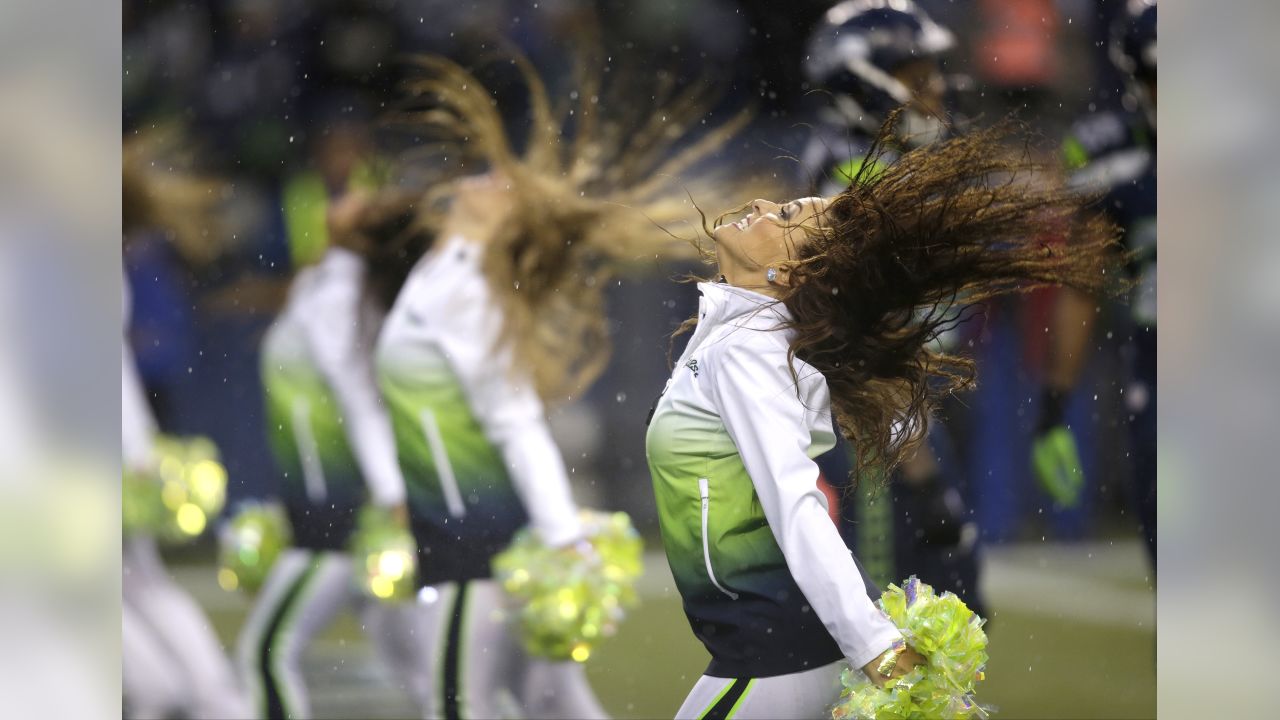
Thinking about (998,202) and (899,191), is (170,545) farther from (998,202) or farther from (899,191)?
(998,202)

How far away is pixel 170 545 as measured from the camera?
292cm

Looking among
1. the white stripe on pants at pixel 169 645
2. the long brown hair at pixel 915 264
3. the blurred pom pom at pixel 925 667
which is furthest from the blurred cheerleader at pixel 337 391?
the blurred pom pom at pixel 925 667

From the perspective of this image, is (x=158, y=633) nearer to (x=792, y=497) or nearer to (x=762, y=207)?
(x=792, y=497)

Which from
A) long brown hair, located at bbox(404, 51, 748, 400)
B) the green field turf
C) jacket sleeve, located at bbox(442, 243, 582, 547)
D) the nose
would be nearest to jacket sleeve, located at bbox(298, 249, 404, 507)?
jacket sleeve, located at bbox(442, 243, 582, 547)

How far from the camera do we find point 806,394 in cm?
276

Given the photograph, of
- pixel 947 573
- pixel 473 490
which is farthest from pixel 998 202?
pixel 473 490

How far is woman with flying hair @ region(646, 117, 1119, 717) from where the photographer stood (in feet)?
8.80

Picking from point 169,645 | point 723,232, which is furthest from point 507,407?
point 169,645

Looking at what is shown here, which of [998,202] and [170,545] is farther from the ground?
[998,202]

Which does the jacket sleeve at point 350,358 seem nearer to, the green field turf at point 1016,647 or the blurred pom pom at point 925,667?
the green field turf at point 1016,647
